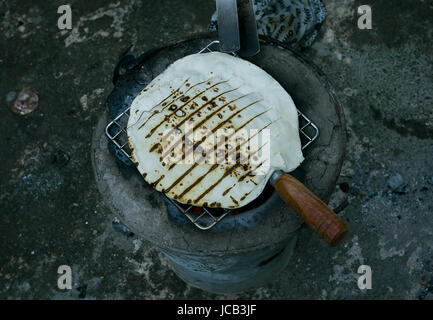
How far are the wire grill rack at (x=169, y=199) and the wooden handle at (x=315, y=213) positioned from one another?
36cm

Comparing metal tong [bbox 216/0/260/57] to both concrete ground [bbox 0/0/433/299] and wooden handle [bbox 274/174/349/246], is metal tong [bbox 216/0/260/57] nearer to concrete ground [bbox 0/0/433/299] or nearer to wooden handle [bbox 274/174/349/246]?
wooden handle [bbox 274/174/349/246]

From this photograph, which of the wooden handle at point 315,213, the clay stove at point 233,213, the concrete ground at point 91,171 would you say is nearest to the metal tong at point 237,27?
the clay stove at point 233,213

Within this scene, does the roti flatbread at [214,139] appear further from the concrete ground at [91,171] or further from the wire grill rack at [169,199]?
the concrete ground at [91,171]

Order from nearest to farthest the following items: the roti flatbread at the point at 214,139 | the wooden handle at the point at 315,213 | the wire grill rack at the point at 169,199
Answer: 1. the wooden handle at the point at 315,213
2. the roti flatbread at the point at 214,139
3. the wire grill rack at the point at 169,199

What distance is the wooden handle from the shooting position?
5.16 ft

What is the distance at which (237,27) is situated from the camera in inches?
78.2

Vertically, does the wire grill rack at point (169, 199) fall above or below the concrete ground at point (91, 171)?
above

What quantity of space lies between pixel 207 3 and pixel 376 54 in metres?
1.75

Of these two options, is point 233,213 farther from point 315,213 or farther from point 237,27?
point 237,27

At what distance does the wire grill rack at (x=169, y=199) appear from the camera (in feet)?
6.52

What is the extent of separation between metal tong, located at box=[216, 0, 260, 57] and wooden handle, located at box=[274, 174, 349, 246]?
0.77 meters

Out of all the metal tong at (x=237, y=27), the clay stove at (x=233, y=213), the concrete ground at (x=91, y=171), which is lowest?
the concrete ground at (x=91, y=171)

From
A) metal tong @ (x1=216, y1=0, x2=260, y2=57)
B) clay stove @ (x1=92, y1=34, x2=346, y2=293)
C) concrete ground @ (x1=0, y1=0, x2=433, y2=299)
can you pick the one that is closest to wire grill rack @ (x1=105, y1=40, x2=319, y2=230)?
clay stove @ (x1=92, y1=34, x2=346, y2=293)
